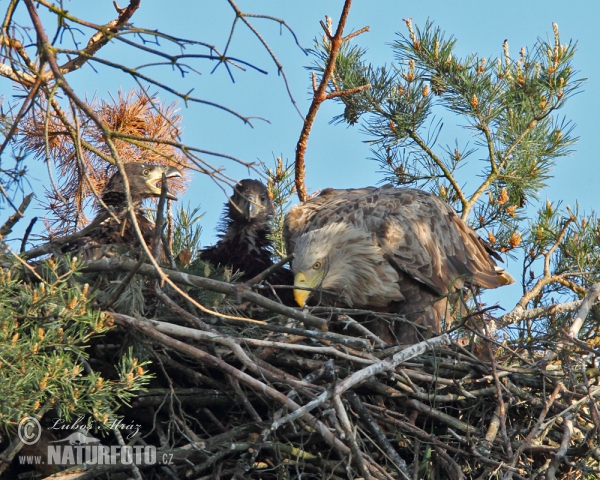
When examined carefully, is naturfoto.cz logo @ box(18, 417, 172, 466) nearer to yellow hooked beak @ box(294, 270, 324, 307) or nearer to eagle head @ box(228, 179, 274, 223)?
yellow hooked beak @ box(294, 270, 324, 307)

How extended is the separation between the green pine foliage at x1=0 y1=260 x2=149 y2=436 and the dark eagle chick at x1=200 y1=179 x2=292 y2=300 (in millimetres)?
1938

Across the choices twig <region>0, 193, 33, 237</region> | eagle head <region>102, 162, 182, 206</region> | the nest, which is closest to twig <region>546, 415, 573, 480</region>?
the nest

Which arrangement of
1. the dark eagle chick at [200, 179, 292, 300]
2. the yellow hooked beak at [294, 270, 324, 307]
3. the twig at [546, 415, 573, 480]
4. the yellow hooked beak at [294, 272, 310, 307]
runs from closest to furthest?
the twig at [546, 415, 573, 480], the yellow hooked beak at [294, 272, 310, 307], the yellow hooked beak at [294, 270, 324, 307], the dark eagle chick at [200, 179, 292, 300]

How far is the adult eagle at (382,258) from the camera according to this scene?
5215mm

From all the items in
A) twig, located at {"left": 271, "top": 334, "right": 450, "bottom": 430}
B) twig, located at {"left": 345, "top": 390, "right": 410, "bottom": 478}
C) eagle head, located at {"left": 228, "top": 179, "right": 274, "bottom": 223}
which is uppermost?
eagle head, located at {"left": 228, "top": 179, "right": 274, "bottom": 223}

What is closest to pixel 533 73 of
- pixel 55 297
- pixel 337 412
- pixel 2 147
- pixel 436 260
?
pixel 436 260

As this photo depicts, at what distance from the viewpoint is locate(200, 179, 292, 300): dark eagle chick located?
18.5ft

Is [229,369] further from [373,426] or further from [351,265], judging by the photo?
[351,265]

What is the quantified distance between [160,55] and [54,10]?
358mm

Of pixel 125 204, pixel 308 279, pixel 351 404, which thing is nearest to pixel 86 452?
pixel 351 404

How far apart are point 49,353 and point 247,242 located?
234 centimetres

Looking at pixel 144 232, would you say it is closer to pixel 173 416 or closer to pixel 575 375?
pixel 173 416

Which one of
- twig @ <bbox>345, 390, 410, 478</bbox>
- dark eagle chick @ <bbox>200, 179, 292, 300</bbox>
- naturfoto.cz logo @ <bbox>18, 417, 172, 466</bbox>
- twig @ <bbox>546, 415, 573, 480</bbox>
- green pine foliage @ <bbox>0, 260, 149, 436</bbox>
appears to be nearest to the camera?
green pine foliage @ <bbox>0, 260, 149, 436</bbox>

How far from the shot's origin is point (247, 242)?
5773 millimetres
